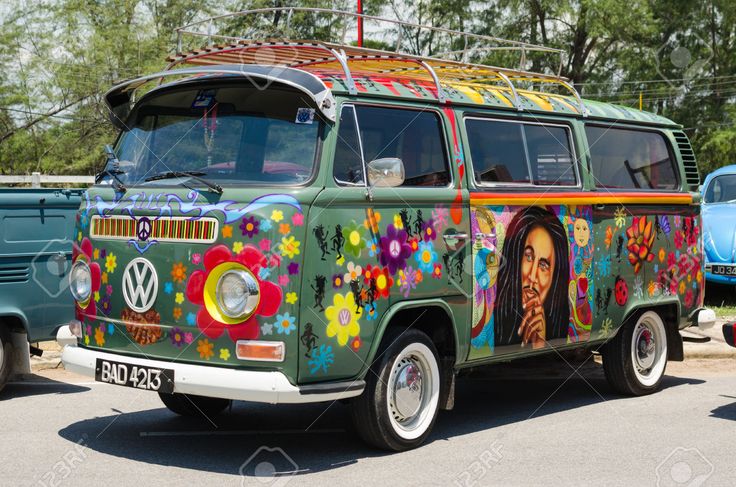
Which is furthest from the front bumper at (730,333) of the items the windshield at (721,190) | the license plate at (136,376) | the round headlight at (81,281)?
the windshield at (721,190)

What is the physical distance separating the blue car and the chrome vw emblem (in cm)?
999

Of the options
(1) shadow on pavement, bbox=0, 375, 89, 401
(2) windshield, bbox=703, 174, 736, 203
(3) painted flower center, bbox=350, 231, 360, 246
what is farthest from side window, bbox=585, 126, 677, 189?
(2) windshield, bbox=703, 174, 736, 203

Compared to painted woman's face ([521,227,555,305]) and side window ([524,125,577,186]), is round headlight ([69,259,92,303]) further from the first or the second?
side window ([524,125,577,186])

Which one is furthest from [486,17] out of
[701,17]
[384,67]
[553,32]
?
[384,67]

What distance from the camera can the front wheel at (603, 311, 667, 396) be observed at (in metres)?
8.61

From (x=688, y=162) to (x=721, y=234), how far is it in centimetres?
494

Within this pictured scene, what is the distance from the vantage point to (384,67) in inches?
306

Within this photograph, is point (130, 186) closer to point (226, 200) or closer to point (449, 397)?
point (226, 200)

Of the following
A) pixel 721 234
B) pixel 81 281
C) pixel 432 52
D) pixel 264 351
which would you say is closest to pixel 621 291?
pixel 264 351

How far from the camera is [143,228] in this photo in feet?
19.9

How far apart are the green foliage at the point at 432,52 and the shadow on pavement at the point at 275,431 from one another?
24275 mm

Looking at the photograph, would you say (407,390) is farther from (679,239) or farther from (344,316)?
(679,239)

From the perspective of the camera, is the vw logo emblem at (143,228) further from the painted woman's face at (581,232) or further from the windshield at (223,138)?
the painted woman's face at (581,232)

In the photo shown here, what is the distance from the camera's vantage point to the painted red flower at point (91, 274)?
6352 mm
